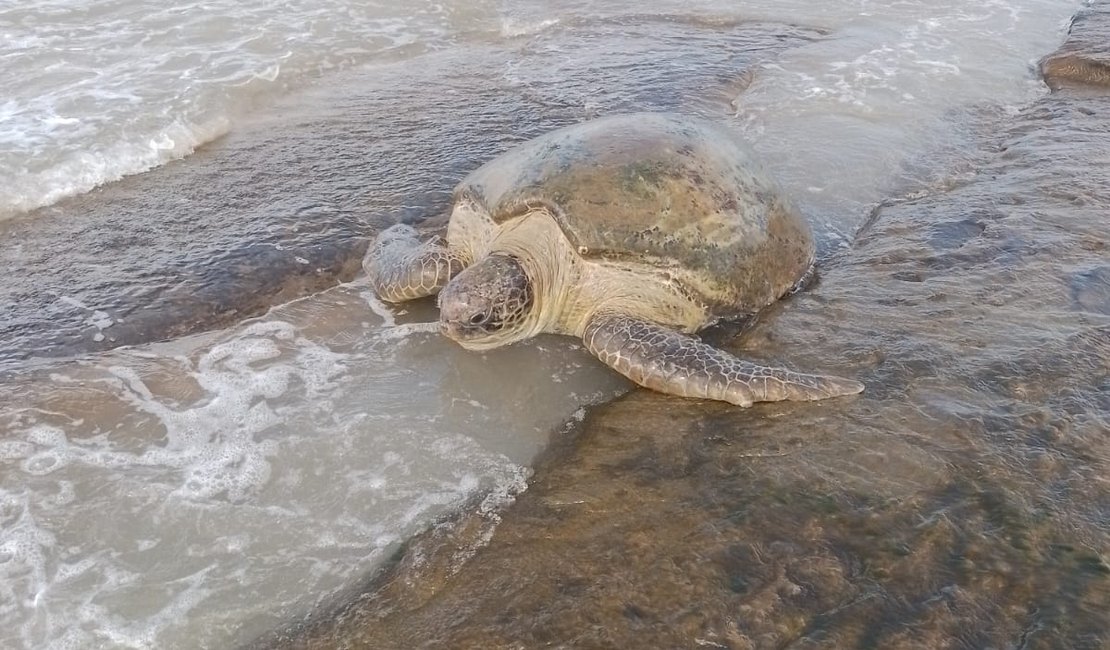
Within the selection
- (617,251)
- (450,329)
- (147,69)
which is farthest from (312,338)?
(147,69)

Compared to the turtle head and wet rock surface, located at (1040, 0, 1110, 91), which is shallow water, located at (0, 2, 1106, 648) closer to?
the turtle head

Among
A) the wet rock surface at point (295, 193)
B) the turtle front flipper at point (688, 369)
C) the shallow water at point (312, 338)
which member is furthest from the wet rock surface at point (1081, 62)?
the turtle front flipper at point (688, 369)

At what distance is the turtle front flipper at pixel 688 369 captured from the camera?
3.16 m

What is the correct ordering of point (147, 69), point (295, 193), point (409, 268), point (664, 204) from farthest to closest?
point (147, 69), point (295, 193), point (409, 268), point (664, 204)

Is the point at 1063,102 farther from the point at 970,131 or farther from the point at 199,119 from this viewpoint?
the point at 199,119

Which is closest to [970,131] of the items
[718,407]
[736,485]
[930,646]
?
[718,407]

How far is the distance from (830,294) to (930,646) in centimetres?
230

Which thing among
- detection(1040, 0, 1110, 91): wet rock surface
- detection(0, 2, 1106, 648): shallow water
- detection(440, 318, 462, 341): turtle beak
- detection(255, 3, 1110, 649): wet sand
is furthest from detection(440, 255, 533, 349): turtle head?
detection(1040, 0, 1110, 91): wet rock surface

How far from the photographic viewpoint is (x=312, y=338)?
12.9 feet

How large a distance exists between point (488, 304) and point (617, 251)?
72 cm

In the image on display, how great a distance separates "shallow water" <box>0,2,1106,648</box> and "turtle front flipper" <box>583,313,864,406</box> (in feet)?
0.42

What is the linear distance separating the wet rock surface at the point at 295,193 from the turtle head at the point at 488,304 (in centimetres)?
109

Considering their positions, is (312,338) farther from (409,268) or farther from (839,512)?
(839,512)

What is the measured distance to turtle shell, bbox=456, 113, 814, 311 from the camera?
12.6ft
